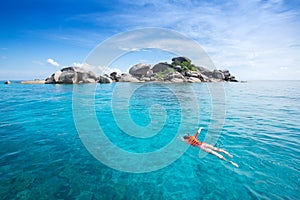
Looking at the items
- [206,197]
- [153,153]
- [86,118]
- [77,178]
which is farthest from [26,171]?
[86,118]

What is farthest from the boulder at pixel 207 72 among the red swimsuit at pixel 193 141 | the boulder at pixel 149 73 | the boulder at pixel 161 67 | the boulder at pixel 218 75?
the red swimsuit at pixel 193 141

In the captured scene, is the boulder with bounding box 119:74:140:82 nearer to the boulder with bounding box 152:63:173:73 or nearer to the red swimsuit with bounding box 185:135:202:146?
the boulder with bounding box 152:63:173:73

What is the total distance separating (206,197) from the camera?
432 cm

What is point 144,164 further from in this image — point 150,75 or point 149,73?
point 149,73

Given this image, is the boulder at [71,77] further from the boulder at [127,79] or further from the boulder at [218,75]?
the boulder at [218,75]

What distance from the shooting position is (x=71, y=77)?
46.4 meters

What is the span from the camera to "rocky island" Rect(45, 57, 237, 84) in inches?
1869

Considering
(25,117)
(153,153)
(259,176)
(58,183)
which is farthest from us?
(25,117)

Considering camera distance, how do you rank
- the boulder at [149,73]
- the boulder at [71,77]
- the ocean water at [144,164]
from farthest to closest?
1. the boulder at [149,73]
2. the boulder at [71,77]
3. the ocean water at [144,164]

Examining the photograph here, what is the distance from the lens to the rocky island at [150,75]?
47469 millimetres

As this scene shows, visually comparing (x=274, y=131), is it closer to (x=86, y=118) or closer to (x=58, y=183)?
(x=58, y=183)

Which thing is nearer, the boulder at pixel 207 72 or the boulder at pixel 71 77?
the boulder at pixel 71 77

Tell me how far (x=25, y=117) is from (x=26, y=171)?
7.88 metres

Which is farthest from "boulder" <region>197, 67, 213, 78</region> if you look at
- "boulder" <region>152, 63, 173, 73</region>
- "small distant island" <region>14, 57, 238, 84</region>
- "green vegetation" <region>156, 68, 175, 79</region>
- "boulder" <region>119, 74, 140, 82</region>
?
"boulder" <region>119, 74, 140, 82</region>
